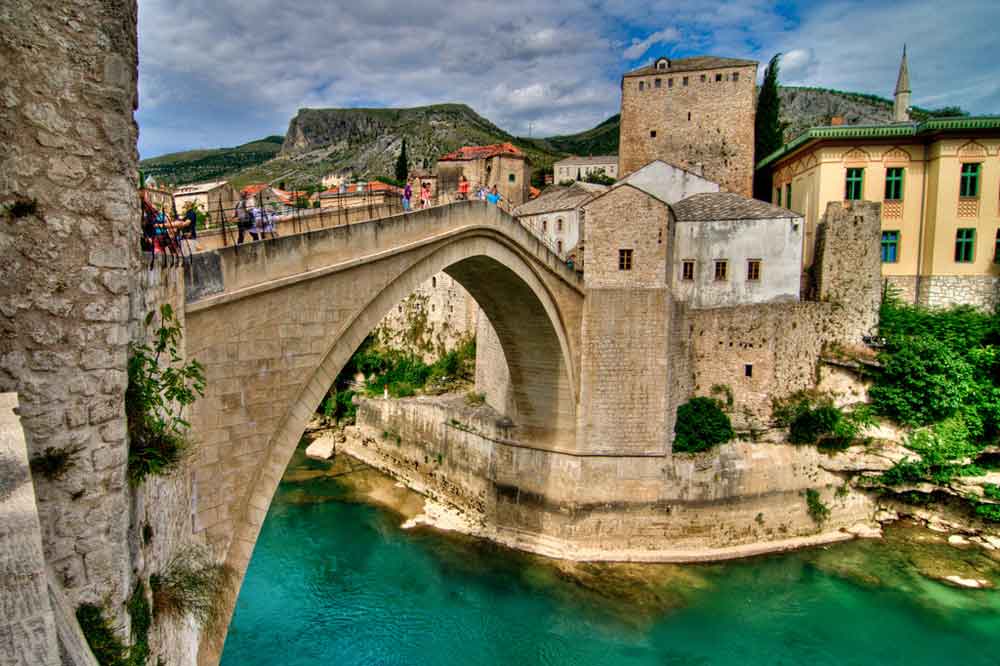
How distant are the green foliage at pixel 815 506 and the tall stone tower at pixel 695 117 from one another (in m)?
11.7

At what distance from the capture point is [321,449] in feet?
70.1

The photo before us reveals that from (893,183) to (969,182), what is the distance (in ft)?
5.80

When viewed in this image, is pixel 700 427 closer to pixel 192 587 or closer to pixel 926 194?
pixel 926 194

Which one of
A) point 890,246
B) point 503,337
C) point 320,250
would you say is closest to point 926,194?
point 890,246

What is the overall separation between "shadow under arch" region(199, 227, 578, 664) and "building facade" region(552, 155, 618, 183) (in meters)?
33.5

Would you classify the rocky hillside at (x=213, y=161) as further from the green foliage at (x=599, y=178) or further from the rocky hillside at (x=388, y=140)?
the green foliage at (x=599, y=178)

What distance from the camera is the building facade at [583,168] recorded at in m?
47.5

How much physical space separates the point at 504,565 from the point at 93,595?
1218 centimetres

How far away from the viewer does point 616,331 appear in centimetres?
1480

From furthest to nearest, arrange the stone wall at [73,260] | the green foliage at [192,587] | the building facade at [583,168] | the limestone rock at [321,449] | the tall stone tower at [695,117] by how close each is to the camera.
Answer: the building facade at [583,168]
the tall stone tower at [695,117]
the limestone rock at [321,449]
the green foliage at [192,587]
the stone wall at [73,260]

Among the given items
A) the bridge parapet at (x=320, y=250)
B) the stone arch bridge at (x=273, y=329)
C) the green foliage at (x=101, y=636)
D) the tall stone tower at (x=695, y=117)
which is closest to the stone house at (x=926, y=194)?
the tall stone tower at (x=695, y=117)

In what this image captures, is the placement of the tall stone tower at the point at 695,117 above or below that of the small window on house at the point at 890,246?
above

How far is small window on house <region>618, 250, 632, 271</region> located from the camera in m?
14.8

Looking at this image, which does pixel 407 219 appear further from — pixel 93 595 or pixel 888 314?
pixel 888 314
